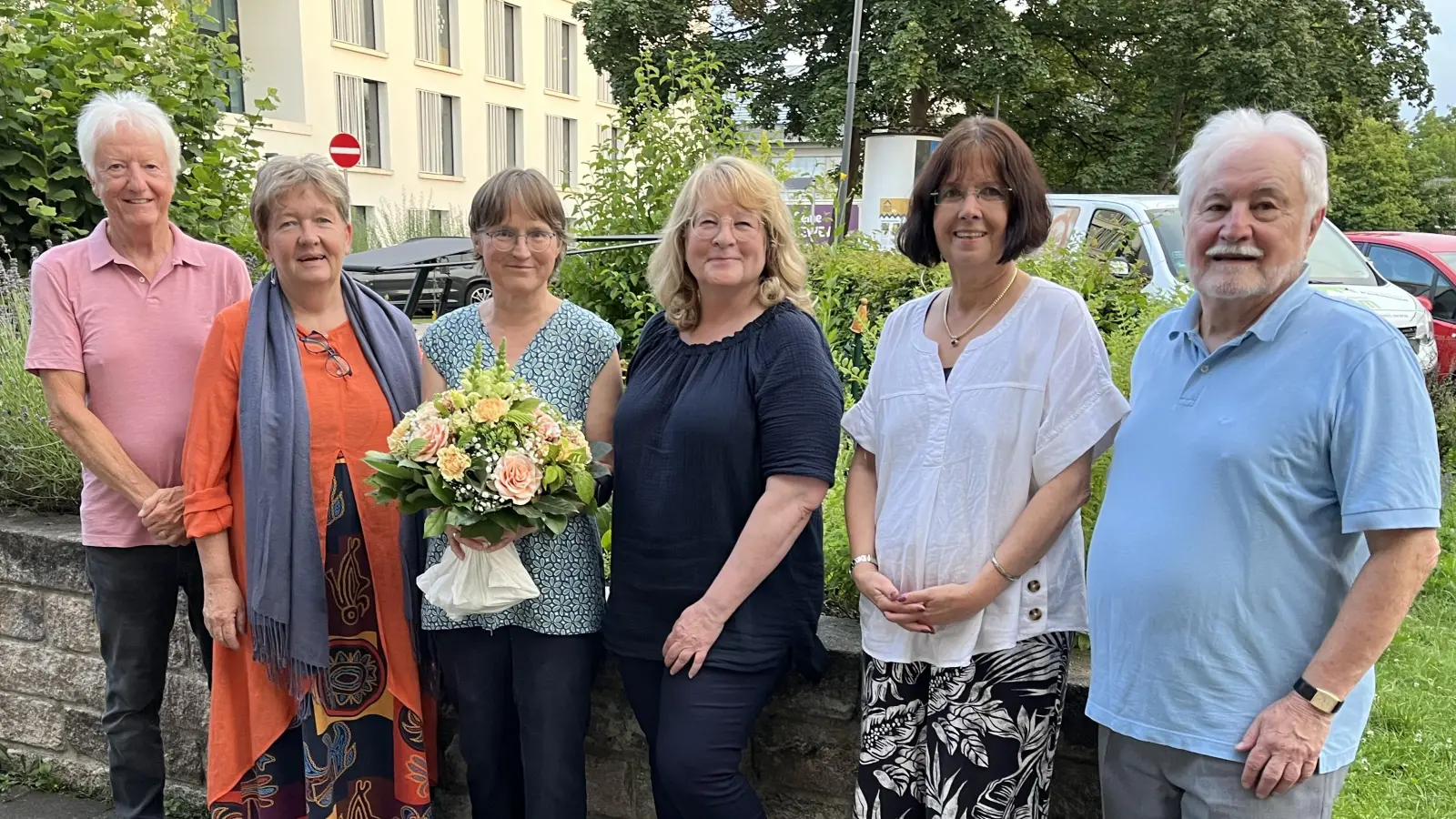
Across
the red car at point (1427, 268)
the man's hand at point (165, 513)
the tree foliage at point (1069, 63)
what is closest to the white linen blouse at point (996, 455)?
the man's hand at point (165, 513)

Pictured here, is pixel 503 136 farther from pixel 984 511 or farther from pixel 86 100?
pixel 984 511

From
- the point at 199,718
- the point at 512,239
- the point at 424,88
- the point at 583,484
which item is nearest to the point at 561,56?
the point at 424,88

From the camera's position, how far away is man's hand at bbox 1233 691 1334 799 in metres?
1.70

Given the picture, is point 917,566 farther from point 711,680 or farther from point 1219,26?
point 1219,26

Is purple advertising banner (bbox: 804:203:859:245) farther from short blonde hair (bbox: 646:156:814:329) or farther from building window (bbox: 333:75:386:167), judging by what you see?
building window (bbox: 333:75:386:167)

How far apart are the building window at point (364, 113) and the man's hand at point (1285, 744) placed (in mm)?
31312

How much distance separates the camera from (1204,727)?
1806 mm

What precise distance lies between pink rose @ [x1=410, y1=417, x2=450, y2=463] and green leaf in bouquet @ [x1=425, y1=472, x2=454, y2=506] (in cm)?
4

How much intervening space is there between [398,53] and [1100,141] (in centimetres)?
2201

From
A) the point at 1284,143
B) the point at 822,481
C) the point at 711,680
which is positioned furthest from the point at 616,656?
the point at 1284,143

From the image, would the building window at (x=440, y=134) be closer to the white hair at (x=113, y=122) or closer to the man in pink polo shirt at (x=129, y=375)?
the white hair at (x=113, y=122)

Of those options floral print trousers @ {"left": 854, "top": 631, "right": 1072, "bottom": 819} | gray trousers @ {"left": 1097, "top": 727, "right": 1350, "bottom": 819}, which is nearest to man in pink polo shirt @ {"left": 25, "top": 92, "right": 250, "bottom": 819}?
floral print trousers @ {"left": 854, "top": 631, "right": 1072, "bottom": 819}

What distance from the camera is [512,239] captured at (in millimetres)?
2596

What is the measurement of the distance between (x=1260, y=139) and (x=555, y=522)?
67.2 inches
